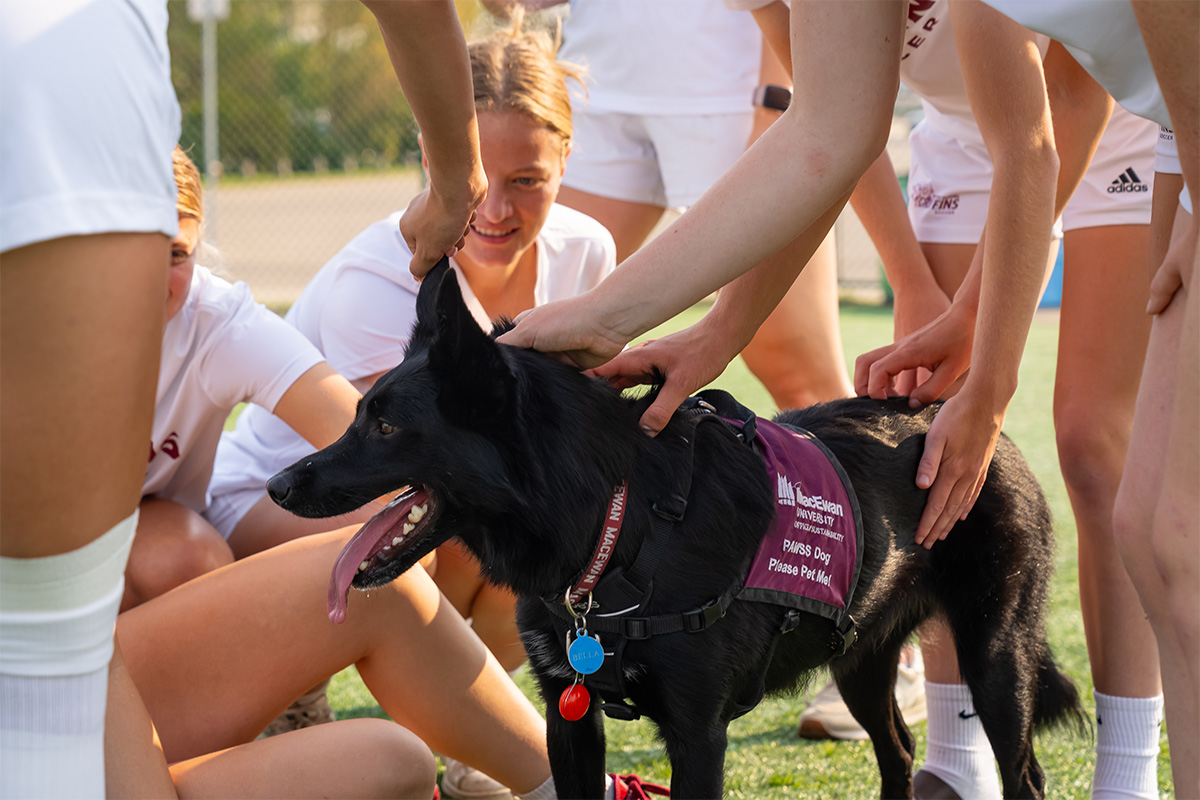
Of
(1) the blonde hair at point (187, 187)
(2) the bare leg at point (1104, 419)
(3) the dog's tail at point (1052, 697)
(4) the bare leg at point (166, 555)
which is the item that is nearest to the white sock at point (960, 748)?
(3) the dog's tail at point (1052, 697)

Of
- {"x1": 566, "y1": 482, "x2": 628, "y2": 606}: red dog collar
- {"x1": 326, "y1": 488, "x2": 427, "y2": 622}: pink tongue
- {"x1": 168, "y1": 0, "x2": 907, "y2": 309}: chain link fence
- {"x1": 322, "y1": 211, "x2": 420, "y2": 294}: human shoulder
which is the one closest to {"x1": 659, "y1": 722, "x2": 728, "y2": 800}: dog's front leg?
{"x1": 566, "y1": 482, "x2": 628, "y2": 606}: red dog collar

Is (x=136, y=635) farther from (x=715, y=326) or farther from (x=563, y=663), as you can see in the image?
(x=715, y=326)

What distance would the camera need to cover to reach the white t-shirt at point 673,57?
3197 mm

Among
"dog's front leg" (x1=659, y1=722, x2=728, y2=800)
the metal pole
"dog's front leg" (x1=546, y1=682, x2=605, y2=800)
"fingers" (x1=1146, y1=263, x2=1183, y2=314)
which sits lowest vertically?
the metal pole

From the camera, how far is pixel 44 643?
1.09 m

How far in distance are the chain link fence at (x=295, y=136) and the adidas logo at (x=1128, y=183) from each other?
7561 mm

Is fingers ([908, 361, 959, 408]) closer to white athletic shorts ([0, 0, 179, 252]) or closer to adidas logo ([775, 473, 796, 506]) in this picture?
adidas logo ([775, 473, 796, 506])

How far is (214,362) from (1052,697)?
1966mm

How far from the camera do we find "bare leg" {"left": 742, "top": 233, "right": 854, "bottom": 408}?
2.91 m

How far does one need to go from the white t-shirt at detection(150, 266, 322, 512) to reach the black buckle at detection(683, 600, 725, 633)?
40.4 inches

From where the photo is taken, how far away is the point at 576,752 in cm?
179

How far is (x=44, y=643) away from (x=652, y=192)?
2581 mm

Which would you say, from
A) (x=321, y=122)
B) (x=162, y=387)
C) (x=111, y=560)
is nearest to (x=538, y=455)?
(x=111, y=560)

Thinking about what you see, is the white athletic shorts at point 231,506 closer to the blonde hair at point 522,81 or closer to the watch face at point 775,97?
the blonde hair at point 522,81
